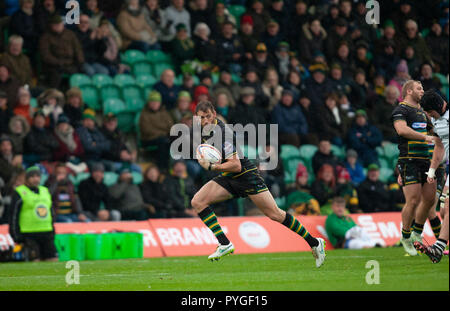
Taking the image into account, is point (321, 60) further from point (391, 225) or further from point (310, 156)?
point (391, 225)

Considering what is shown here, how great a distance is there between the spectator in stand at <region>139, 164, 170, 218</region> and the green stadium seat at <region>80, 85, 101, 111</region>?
2.60 meters

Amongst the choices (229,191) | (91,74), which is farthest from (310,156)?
(229,191)

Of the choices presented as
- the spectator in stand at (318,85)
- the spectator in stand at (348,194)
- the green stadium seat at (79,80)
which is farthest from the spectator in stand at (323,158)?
the green stadium seat at (79,80)

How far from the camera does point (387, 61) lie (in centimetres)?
2602

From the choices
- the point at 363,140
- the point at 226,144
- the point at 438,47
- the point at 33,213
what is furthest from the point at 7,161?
the point at 438,47

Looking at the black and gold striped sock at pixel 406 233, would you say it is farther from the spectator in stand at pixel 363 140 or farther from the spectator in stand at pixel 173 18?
the spectator in stand at pixel 173 18

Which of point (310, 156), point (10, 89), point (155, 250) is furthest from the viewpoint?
point (310, 156)

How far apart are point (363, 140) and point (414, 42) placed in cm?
504

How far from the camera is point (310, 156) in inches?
885

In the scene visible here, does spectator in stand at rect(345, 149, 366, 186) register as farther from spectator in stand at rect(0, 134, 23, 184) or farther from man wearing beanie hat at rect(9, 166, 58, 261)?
man wearing beanie hat at rect(9, 166, 58, 261)

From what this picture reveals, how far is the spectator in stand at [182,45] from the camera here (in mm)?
22328

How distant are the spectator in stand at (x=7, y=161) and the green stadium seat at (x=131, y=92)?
3944 millimetres

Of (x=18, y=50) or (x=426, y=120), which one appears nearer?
(x=426, y=120)
